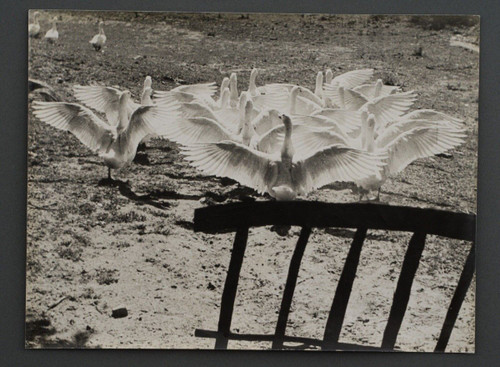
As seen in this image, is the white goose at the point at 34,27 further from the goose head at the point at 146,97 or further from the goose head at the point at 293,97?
the goose head at the point at 293,97

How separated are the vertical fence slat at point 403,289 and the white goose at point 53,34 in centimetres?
190

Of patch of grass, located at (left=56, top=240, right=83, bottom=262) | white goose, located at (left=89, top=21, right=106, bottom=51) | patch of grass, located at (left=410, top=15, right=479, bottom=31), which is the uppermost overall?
patch of grass, located at (left=410, top=15, right=479, bottom=31)

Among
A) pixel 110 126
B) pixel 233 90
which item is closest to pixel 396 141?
pixel 233 90

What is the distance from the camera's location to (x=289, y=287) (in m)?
3.25

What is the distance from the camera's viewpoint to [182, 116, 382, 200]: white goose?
317cm

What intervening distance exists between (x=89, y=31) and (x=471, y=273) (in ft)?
6.95

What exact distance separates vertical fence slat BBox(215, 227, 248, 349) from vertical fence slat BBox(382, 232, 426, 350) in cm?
73

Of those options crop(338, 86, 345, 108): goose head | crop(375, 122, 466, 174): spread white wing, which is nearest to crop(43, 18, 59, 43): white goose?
crop(338, 86, 345, 108): goose head

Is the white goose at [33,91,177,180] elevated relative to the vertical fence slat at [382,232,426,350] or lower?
elevated

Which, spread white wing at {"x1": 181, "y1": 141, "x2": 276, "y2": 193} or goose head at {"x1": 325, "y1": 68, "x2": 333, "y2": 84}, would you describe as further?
goose head at {"x1": 325, "y1": 68, "x2": 333, "y2": 84}

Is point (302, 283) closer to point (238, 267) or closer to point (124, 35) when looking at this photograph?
point (238, 267)

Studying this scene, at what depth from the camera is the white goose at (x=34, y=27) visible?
3238 millimetres

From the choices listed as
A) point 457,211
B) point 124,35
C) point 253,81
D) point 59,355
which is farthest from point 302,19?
→ point 59,355

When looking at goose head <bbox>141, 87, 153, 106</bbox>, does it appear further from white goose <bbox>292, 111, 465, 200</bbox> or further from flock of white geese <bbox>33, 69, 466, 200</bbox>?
white goose <bbox>292, 111, 465, 200</bbox>
